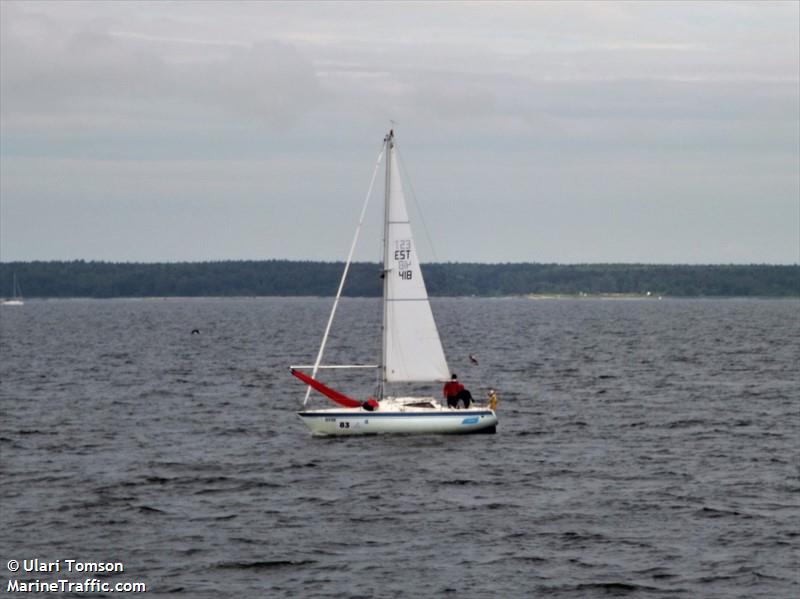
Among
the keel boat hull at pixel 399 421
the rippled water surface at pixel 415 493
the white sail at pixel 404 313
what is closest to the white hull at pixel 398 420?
the keel boat hull at pixel 399 421

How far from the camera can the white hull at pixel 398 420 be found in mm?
44125

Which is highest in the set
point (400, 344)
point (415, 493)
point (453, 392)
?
point (400, 344)

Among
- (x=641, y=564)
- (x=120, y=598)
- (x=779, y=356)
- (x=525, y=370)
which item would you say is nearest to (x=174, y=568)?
(x=120, y=598)

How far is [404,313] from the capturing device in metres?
45.7

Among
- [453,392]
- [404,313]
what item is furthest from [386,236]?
[453,392]

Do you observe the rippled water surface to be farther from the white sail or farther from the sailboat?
the white sail

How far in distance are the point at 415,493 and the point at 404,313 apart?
448 inches

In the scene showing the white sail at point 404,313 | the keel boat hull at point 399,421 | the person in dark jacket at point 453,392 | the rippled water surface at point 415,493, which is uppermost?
the white sail at point 404,313

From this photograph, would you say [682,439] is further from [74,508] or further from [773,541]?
[74,508]

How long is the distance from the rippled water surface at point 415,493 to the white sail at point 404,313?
2524 millimetres

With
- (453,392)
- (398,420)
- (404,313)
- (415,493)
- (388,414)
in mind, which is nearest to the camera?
(415,493)

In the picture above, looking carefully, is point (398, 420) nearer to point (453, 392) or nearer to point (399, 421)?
point (399, 421)

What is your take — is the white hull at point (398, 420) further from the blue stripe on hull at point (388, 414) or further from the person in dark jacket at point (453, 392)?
the person in dark jacket at point (453, 392)

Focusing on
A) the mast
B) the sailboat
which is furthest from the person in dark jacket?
the mast
